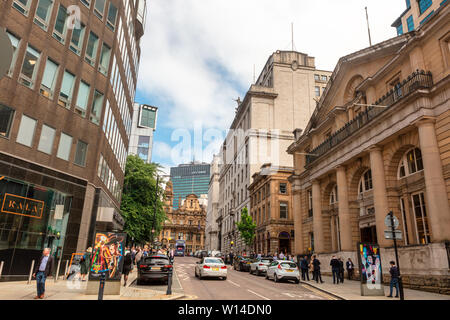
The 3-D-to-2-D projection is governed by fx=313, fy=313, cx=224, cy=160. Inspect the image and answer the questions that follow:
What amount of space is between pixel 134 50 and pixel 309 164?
24211mm

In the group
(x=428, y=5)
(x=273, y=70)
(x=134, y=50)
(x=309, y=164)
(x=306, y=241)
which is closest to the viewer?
(x=309, y=164)

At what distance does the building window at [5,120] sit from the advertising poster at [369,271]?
63.1ft

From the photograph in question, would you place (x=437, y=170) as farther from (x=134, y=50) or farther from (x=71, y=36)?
(x=134, y=50)

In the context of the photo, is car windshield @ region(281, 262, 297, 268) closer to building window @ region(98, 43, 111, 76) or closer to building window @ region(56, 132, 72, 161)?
building window @ region(56, 132, 72, 161)

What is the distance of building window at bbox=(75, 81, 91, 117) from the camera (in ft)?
72.7

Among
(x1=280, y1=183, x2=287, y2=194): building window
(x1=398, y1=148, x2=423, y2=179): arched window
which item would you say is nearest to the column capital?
(x1=398, y1=148, x2=423, y2=179): arched window

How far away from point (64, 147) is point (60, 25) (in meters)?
8.27

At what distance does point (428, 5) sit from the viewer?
42375 mm

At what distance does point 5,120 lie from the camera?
55.9 ft

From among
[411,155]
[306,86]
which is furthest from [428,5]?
[411,155]

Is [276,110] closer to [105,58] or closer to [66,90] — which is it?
[105,58]

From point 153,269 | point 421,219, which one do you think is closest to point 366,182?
point 421,219

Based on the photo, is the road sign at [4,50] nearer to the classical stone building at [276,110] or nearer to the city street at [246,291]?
the city street at [246,291]
